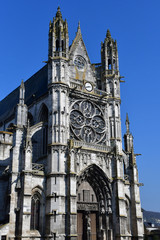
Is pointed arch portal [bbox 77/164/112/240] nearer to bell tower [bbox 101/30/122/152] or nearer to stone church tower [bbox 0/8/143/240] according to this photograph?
stone church tower [bbox 0/8/143/240]

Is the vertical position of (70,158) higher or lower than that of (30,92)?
lower

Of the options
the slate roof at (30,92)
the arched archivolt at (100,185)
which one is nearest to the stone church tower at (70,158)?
the arched archivolt at (100,185)

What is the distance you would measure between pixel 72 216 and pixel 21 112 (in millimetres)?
10612

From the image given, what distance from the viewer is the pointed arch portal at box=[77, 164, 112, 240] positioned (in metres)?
28.8

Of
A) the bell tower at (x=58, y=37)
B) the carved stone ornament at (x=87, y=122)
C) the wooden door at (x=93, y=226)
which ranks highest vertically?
the bell tower at (x=58, y=37)

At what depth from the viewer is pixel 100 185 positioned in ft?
100.0

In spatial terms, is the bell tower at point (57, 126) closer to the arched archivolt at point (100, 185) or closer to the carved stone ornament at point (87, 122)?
the carved stone ornament at point (87, 122)

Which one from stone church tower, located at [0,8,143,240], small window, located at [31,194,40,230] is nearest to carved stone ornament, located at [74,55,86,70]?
stone church tower, located at [0,8,143,240]

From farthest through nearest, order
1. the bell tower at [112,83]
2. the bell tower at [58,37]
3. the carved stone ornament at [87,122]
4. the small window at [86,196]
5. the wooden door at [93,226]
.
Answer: the bell tower at [112,83], the bell tower at [58,37], the carved stone ornament at [87,122], the small window at [86,196], the wooden door at [93,226]

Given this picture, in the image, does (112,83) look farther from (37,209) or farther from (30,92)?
(37,209)

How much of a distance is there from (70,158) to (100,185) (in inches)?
189

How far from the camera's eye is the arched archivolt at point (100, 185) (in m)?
30.0

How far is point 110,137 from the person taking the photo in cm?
3291

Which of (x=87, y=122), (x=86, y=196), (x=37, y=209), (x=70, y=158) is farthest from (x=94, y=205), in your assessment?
(x=87, y=122)
